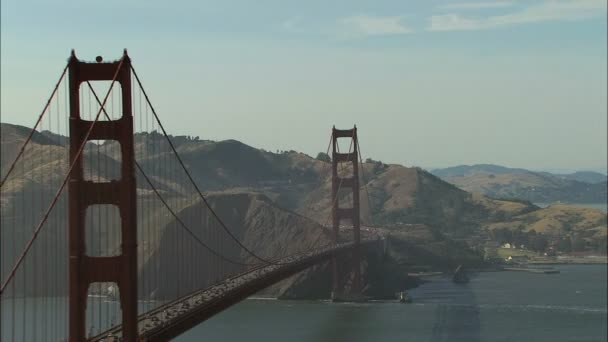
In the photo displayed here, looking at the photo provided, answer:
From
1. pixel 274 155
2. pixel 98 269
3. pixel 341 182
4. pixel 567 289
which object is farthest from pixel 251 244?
pixel 274 155

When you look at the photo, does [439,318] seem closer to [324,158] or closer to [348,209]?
[348,209]

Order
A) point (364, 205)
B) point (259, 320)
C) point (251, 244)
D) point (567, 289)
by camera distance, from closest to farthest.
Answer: point (259, 320) → point (567, 289) → point (251, 244) → point (364, 205)

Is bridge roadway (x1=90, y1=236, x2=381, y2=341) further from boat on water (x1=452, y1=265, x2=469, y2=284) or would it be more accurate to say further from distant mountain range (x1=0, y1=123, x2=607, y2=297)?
boat on water (x1=452, y1=265, x2=469, y2=284)

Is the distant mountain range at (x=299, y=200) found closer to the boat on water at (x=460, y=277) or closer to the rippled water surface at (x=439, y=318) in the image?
the boat on water at (x=460, y=277)

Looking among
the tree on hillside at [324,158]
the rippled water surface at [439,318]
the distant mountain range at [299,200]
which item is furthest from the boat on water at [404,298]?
the tree on hillside at [324,158]

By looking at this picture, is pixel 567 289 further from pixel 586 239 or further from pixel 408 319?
pixel 586 239
